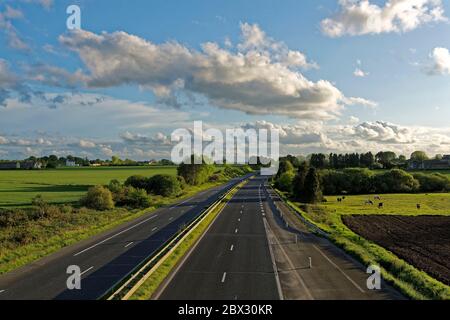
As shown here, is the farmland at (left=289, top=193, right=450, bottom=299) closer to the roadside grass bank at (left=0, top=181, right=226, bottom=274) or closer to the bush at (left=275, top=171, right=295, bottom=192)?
the roadside grass bank at (left=0, top=181, right=226, bottom=274)

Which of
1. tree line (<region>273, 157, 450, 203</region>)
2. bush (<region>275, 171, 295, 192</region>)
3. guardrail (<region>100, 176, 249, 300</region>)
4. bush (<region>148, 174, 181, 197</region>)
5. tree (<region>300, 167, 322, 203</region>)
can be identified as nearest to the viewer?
guardrail (<region>100, 176, 249, 300</region>)

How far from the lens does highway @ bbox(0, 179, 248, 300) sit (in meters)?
18.7

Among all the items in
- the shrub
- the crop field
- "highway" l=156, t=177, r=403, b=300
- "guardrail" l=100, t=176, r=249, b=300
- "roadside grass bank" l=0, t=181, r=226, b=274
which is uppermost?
the shrub

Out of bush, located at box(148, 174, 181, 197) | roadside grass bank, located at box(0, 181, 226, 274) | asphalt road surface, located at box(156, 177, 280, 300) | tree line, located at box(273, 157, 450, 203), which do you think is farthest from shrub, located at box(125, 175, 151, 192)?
asphalt road surface, located at box(156, 177, 280, 300)

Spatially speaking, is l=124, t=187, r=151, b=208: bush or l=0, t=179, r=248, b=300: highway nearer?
l=0, t=179, r=248, b=300: highway

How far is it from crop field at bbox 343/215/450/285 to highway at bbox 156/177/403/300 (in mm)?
5070

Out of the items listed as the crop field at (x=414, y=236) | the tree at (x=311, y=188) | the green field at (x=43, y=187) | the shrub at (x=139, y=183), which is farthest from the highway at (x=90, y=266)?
the shrub at (x=139, y=183)

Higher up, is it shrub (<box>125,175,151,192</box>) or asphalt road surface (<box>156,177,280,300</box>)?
shrub (<box>125,175,151,192</box>)

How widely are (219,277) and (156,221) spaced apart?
26749 mm

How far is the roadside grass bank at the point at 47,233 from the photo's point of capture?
2738 centimetres
